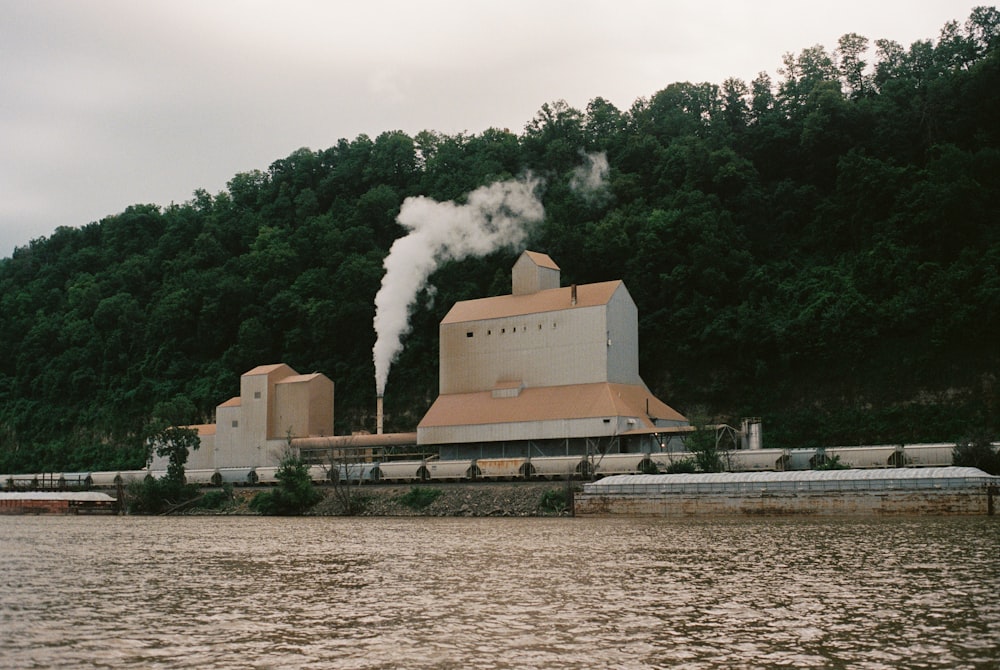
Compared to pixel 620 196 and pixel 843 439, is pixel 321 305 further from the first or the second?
pixel 843 439

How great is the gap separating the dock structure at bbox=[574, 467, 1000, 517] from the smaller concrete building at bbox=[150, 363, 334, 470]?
31.7 meters

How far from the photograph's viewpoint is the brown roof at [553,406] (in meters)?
60.5

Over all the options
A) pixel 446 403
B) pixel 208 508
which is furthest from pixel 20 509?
pixel 446 403

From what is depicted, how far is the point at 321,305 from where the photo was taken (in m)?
90.1

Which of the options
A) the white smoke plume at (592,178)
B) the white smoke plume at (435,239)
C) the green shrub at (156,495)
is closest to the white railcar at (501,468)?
the white smoke plume at (435,239)

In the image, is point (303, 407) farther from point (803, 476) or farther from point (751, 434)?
point (803, 476)

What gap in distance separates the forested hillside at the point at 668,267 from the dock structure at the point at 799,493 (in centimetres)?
1098

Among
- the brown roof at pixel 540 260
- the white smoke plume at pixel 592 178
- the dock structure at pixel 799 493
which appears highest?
the white smoke plume at pixel 592 178

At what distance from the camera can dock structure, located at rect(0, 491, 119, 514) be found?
6544 cm

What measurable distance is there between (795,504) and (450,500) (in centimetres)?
1871

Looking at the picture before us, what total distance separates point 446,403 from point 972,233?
3726cm

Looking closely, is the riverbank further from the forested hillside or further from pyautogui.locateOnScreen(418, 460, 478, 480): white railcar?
the forested hillside

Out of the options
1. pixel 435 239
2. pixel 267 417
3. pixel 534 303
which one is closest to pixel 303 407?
pixel 267 417

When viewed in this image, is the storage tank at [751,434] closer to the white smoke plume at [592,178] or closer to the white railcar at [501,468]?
the white railcar at [501,468]
